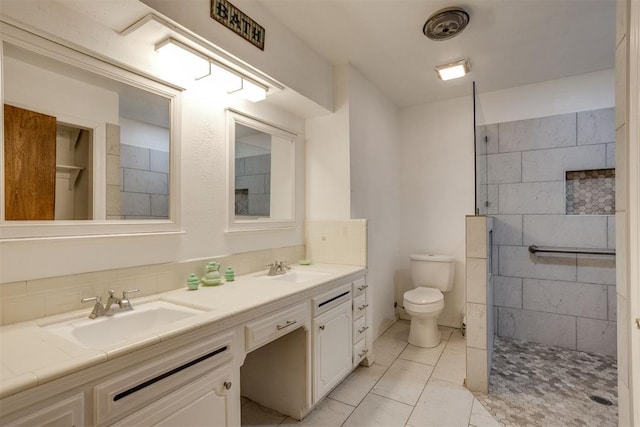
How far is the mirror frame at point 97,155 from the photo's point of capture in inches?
46.1

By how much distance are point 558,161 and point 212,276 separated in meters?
3.22

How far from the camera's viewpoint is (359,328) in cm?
237

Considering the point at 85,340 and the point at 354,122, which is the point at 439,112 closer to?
the point at 354,122

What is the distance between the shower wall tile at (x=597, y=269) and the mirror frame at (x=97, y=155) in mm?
3390

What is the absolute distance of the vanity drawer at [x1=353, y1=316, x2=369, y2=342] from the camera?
230 centimetres

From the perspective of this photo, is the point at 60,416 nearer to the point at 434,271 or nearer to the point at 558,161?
the point at 434,271

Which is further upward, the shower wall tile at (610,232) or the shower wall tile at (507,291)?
the shower wall tile at (610,232)

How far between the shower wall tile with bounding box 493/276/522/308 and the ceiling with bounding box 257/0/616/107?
77.2 inches

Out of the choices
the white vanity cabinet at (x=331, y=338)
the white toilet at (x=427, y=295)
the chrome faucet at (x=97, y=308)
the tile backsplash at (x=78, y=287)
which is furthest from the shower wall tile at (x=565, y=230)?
the chrome faucet at (x=97, y=308)

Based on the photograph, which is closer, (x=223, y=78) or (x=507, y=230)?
(x=223, y=78)

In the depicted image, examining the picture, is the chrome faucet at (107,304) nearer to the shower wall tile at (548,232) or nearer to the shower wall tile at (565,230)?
the shower wall tile at (548,232)

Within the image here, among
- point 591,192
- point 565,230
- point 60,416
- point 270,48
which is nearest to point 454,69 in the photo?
point 270,48

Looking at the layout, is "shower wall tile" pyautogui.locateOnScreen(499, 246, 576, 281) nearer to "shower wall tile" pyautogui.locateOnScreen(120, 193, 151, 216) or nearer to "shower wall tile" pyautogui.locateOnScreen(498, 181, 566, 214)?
"shower wall tile" pyautogui.locateOnScreen(498, 181, 566, 214)

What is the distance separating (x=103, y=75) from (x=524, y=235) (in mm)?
3542
